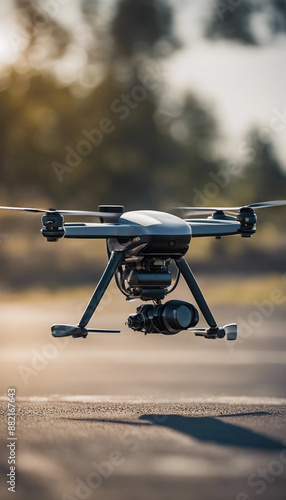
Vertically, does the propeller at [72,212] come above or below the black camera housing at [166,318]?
above

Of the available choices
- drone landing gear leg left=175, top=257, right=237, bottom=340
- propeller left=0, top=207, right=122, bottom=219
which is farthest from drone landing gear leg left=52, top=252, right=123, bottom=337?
drone landing gear leg left=175, top=257, right=237, bottom=340

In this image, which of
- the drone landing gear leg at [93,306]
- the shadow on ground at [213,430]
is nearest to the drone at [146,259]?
the drone landing gear leg at [93,306]

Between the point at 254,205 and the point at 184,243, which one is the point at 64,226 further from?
the point at 254,205

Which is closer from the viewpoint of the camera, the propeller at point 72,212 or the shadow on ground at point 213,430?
the shadow on ground at point 213,430

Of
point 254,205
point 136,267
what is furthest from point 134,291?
point 254,205

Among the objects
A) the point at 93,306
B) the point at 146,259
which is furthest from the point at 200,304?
the point at 93,306

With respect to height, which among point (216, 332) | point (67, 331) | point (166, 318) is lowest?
point (67, 331)

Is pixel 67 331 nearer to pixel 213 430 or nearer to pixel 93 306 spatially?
pixel 93 306

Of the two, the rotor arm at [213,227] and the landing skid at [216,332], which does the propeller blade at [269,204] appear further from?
the landing skid at [216,332]
